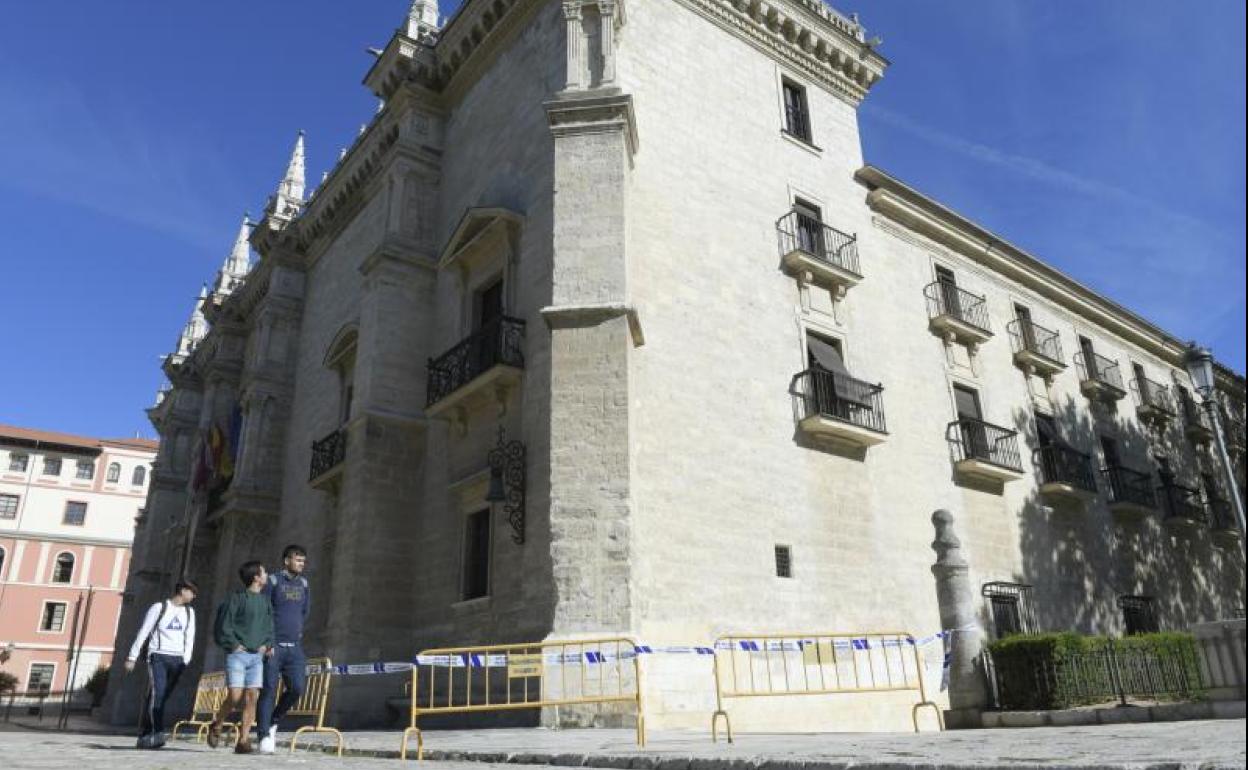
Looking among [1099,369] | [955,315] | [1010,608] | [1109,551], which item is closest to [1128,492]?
[1109,551]

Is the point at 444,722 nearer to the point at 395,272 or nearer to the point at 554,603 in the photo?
the point at 554,603

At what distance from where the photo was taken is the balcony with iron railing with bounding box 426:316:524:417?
44.8 feet

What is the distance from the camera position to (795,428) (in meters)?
15.0

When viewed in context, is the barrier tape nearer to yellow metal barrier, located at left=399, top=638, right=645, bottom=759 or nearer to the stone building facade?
yellow metal barrier, located at left=399, top=638, right=645, bottom=759

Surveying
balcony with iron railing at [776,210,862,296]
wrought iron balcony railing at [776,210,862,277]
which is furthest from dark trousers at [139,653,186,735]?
wrought iron balcony railing at [776,210,862,277]

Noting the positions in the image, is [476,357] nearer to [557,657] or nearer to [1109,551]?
[557,657]

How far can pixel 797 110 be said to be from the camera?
61.9 ft

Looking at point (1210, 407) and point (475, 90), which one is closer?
point (1210, 407)

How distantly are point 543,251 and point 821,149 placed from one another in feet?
25.8

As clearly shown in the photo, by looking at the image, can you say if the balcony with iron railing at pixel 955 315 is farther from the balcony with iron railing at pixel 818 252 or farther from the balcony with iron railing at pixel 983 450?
the balcony with iron railing at pixel 818 252

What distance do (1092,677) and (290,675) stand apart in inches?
359

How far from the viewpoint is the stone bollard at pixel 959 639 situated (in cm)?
1032

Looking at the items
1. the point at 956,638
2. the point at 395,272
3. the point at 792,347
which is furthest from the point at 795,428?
the point at 395,272

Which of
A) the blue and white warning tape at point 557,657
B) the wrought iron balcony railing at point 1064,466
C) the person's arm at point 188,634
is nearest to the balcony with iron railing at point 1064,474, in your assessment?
the wrought iron balcony railing at point 1064,466
